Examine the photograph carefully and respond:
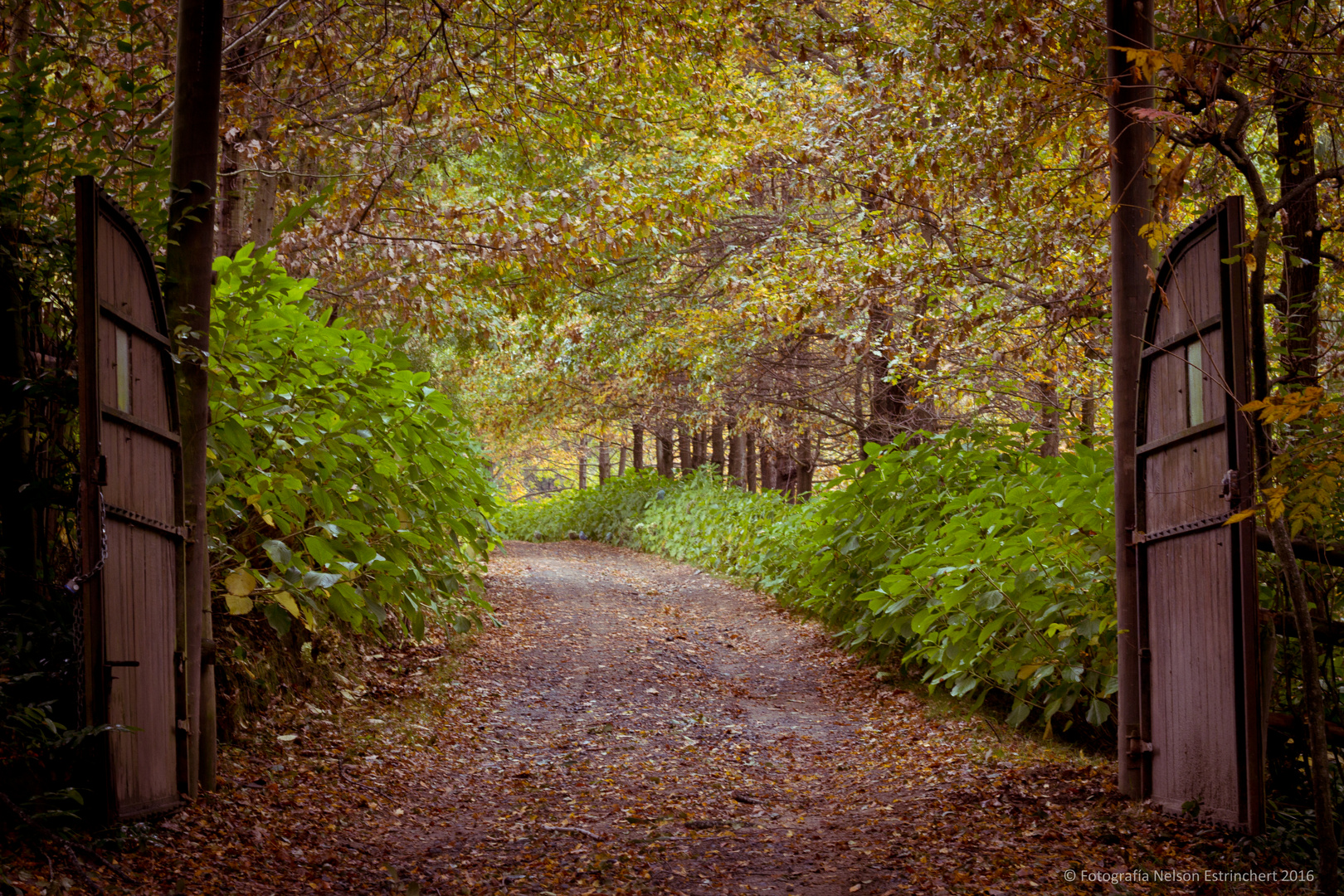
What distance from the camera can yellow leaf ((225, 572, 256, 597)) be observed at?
426 cm

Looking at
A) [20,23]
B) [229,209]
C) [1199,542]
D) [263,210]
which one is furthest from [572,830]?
[263,210]

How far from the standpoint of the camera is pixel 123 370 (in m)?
3.60

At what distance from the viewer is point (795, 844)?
415 centimetres

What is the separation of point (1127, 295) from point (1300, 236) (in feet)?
7.87

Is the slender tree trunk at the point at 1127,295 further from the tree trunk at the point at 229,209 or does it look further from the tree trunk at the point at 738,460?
the tree trunk at the point at 738,460

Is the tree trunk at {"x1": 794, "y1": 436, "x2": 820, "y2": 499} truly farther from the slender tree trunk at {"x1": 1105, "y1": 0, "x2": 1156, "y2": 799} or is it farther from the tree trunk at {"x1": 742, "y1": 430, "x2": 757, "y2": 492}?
the slender tree trunk at {"x1": 1105, "y1": 0, "x2": 1156, "y2": 799}

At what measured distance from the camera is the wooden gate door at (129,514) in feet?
10.7

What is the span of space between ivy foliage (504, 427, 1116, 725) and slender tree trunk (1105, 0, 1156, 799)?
1.32 feet

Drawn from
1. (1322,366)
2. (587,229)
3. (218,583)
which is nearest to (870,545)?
(1322,366)

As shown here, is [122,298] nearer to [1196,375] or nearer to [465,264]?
[1196,375]

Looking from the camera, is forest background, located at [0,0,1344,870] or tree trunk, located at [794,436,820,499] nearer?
forest background, located at [0,0,1344,870]

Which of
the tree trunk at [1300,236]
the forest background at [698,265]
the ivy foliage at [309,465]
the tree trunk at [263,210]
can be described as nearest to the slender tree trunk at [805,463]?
the forest background at [698,265]

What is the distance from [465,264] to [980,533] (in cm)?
563

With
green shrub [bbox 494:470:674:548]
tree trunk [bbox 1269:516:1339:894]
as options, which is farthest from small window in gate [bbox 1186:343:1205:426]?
green shrub [bbox 494:470:674:548]
